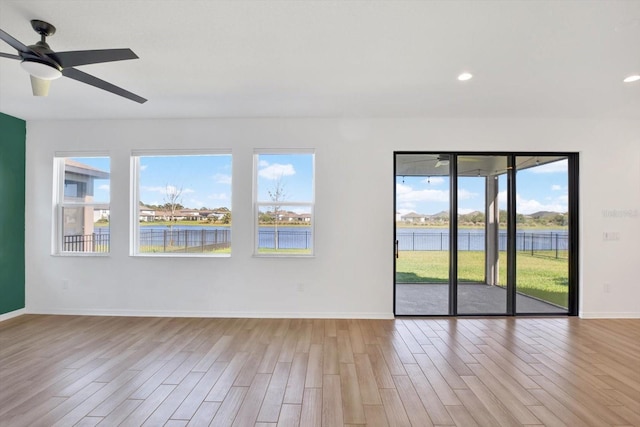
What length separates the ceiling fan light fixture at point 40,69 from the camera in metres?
1.90

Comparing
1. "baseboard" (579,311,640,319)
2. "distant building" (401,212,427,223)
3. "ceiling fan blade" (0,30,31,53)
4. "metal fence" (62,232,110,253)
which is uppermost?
"ceiling fan blade" (0,30,31,53)

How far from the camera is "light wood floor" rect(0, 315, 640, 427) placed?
6.78 feet

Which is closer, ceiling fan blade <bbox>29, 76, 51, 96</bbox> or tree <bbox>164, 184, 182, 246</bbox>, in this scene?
ceiling fan blade <bbox>29, 76, 51, 96</bbox>

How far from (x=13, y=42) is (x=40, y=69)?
0.27 metres

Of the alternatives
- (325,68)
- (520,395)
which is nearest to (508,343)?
(520,395)

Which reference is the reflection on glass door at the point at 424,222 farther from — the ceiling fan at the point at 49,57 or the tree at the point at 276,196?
the ceiling fan at the point at 49,57

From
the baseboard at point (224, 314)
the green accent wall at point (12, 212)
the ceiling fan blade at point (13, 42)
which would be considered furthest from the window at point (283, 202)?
the green accent wall at point (12, 212)

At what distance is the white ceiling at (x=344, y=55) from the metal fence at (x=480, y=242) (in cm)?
166

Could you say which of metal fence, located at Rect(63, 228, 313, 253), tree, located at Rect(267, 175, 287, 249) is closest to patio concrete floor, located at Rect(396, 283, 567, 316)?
metal fence, located at Rect(63, 228, 313, 253)

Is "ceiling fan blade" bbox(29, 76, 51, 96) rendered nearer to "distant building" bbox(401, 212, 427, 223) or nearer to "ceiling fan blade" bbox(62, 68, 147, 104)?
"ceiling fan blade" bbox(62, 68, 147, 104)

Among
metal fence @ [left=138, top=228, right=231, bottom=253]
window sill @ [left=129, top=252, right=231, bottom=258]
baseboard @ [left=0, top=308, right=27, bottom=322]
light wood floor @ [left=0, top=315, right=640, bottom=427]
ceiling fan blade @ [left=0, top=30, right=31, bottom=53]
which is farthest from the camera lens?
metal fence @ [left=138, top=228, right=231, bottom=253]

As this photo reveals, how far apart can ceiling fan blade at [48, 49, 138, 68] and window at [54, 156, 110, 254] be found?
275 cm

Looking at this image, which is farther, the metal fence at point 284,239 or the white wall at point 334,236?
the metal fence at point 284,239

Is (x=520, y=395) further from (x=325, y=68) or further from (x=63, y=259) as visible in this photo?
(x=63, y=259)
